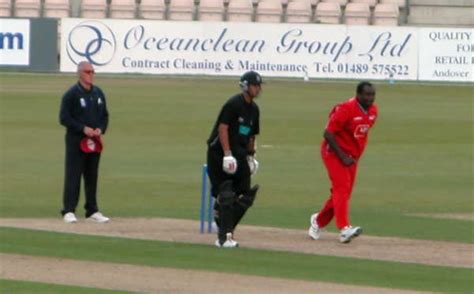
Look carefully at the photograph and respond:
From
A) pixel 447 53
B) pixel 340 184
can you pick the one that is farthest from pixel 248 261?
pixel 447 53

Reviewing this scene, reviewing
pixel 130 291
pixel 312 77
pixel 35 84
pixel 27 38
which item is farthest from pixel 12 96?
pixel 130 291

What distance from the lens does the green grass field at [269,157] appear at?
16.7 meters

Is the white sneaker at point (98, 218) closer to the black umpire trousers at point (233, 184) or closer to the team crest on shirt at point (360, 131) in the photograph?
the black umpire trousers at point (233, 184)

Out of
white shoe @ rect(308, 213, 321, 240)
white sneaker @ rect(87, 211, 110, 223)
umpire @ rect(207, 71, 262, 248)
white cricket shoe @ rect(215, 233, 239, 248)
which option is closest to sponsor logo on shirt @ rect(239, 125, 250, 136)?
umpire @ rect(207, 71, 262, 248)

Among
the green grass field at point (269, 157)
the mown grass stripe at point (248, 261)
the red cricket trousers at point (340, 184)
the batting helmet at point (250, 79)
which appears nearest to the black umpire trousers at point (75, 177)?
the green grass field at point (269, 157)

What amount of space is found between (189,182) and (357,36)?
28012 mm

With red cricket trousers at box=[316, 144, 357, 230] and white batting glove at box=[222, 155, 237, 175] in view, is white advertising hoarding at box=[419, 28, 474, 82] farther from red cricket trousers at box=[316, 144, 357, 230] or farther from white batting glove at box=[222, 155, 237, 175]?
white batting glove at box=[222, 155, 237, 175]

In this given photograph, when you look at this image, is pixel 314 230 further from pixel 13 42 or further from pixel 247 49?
pixel 13 42

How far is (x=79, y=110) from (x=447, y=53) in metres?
33.0

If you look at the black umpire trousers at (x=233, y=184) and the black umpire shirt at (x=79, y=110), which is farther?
the black umpire shirt at (x=79, y=110)

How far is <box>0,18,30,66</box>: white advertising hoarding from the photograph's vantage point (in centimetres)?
4700

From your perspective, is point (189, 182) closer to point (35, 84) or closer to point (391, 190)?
point (391, 190)

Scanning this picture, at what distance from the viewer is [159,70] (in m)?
47.8

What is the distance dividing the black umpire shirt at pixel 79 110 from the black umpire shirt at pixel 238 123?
2113mm
